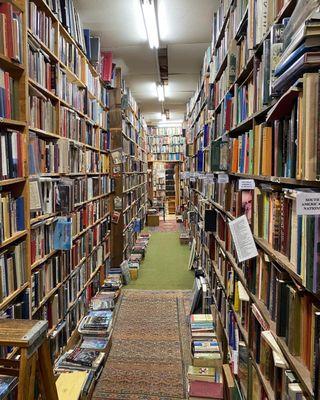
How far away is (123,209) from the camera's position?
5141mm

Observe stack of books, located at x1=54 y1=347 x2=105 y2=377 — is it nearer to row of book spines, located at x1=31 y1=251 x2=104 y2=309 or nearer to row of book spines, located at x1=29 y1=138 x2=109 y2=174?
row of book spines, located at x1=31 y1=251 x2=104 y2=309

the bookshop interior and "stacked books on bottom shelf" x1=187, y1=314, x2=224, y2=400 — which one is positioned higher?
the bookshop interior

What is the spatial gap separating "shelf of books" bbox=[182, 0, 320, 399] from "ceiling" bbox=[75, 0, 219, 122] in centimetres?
120

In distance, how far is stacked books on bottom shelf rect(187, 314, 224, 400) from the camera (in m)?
2.24

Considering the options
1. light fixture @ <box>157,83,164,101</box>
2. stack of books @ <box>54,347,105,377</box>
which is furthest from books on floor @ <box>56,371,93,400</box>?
light fixture @ <box>157,83,164,101</box>

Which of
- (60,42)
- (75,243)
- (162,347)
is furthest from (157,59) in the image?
(162,347)

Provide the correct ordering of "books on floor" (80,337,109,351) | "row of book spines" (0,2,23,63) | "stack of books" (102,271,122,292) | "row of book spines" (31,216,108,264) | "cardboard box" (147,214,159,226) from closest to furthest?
"row of book spines" (0,2,23,63)
"row of book spines" (31,216,108,264)
"books on floor" (80,337,109,351)
"stack of books" (102,271,122,292)
"cardboard box" (147,214,159,226)

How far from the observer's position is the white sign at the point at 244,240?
1.53 m

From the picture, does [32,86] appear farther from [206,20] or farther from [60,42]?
[206,20]

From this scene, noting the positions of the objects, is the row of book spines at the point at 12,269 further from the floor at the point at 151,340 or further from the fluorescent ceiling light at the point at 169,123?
the fluorescent ceiling light at the point at 169,123

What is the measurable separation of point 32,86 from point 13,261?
108cm

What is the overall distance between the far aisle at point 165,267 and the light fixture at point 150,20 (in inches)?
123

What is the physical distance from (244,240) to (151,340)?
201cm

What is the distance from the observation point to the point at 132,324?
138 inches
